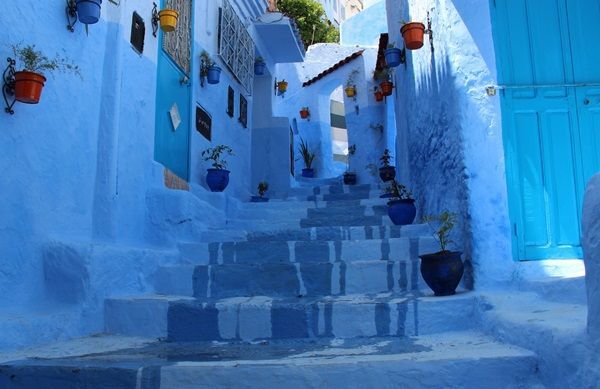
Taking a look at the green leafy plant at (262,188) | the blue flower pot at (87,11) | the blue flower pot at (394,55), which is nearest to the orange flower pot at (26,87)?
the blue flower pot at (87,11)

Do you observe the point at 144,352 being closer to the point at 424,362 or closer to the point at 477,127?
the point at 424,362

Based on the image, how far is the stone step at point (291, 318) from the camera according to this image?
3.23 meters

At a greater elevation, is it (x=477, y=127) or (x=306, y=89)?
(x=306, y=89)

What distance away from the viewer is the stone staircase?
2.35 m

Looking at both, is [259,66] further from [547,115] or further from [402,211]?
[547,115]

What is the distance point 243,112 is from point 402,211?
4.45 m

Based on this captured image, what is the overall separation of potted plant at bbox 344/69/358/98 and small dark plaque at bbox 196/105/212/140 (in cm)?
591

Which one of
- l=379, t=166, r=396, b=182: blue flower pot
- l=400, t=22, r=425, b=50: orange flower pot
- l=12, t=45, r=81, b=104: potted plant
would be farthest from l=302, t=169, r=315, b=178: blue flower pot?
l=12, t=45, r=81, b=104: potted plant

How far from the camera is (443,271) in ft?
11.3

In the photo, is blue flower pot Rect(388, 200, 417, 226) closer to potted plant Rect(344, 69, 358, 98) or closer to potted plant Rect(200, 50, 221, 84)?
potted plant Rect(200, 50, 221, 84)

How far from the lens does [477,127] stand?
12.8 ft

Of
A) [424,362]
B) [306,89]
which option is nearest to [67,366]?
[424,362]

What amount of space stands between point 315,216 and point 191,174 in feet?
5.32

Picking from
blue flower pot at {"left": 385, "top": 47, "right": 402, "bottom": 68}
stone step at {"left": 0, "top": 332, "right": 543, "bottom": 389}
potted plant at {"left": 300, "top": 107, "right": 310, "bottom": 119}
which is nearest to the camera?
stone step at {"left": 0, "top": 332, "right": 543, "bottom": 389}
